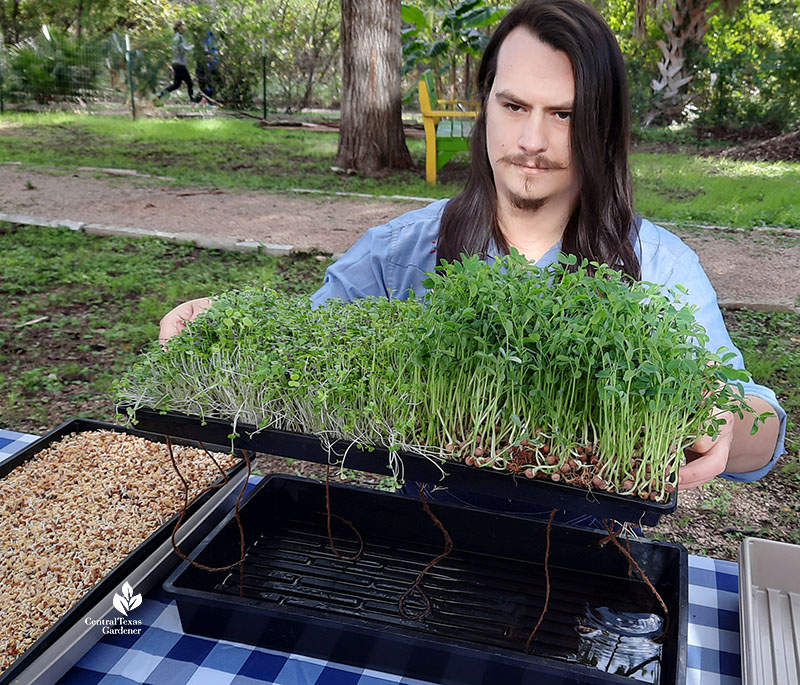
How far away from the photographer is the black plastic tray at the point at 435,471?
0.92 metres

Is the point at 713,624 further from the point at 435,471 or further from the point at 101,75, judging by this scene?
the point at 101,75

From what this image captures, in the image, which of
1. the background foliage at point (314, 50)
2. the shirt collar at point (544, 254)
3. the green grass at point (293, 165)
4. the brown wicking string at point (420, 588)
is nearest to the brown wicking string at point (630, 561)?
the brown wicking string at point (420, 588)

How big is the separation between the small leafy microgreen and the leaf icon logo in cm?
30

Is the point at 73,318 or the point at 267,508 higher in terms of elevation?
the point at 267,508

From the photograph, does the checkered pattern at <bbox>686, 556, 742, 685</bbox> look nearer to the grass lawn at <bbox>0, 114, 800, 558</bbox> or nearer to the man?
the man

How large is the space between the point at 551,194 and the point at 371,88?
24.2 feet

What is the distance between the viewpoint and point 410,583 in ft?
3.82

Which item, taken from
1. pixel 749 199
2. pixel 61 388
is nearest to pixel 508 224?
pixel 61 388

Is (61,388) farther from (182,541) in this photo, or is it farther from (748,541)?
(748,541)

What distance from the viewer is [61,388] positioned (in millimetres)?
3697

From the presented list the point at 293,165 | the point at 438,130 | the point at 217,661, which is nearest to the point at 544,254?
the point at 217,661

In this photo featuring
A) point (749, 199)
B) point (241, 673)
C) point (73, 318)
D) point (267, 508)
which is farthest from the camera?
point (749, 199)

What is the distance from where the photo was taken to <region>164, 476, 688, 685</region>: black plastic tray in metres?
0.98

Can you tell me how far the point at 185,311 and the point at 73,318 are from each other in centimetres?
357
